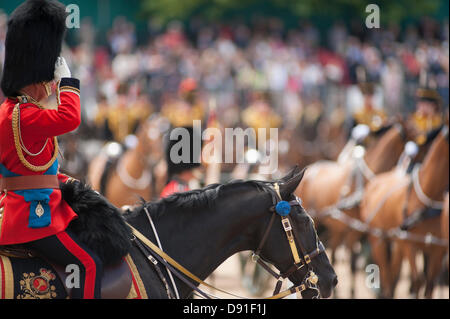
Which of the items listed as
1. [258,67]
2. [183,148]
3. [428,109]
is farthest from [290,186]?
[258,67]

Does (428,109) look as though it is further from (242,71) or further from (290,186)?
(242,71)

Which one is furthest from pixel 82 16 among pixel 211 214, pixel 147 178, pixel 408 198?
pixel 211 214

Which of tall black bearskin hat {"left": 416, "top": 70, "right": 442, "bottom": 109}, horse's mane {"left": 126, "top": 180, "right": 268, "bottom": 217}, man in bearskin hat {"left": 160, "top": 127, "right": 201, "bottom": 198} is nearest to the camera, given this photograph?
horse's mane {"left": 126, "top": 180, "right": 268, "bottom": 217}

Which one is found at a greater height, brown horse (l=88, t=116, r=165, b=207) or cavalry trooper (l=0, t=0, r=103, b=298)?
cavalry trooper (l=0, t=0, r=103, b=298)

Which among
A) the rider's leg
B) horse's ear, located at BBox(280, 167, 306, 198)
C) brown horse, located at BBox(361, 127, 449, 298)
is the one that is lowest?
brown horse, located at BBox(361, 127, 449, 298)

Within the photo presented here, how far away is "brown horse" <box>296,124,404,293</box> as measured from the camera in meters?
9.45

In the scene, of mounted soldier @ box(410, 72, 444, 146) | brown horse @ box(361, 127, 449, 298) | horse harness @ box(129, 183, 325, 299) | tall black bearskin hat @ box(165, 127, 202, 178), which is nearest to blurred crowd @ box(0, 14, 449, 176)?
mounted soldier @ box(410, 72, 444, 146)

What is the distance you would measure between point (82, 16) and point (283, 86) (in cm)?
723

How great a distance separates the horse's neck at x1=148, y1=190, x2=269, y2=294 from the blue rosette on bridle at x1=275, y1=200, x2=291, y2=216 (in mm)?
119

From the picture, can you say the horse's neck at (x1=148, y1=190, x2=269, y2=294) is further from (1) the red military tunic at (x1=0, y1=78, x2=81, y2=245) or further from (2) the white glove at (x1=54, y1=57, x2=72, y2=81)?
(2) the white glove at (x1=54, y1=57, x2=72, y2=81)

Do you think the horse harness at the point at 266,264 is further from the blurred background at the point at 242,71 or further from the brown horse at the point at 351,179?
the brown horse at the point at 351,179

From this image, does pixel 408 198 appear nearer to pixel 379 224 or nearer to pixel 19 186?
pixel 379 224

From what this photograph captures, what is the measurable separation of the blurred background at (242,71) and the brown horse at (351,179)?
673 millimetres

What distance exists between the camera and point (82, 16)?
22.4 meters
